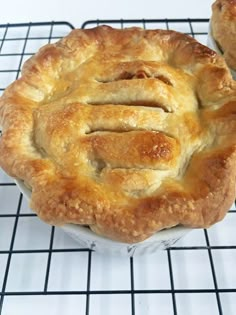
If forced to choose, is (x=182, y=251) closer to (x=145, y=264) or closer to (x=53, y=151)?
(x=145, y=264)

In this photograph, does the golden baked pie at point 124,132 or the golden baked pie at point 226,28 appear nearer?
the golden baked pie at point 124,132

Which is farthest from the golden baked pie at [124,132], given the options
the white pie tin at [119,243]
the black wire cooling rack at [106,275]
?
the black wire cooling rack at [106,275]

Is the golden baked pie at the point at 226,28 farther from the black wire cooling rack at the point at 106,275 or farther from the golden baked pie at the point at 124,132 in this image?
the black wire cooling rack at the point at 106,275

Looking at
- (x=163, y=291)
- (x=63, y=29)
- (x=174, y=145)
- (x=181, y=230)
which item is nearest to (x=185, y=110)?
(x=174, y=145)

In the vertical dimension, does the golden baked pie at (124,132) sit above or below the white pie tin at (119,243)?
above

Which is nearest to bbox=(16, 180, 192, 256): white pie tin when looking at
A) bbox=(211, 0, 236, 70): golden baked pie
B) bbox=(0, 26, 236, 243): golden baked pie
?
bbox=(0, 26, 236, 243): golden baked pie
